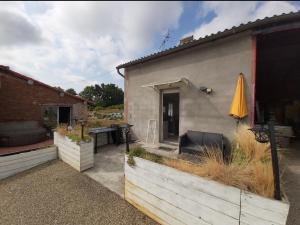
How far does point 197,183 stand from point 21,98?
37.8 ft

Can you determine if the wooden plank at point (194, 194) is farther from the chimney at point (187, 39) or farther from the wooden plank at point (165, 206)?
the chimney at point (187, 39)

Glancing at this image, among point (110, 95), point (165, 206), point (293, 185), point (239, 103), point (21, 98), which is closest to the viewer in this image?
point (165, 206)

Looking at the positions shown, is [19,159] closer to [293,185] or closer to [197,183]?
[197,183]

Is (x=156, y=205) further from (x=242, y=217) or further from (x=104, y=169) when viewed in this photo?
(x=104, y=169)

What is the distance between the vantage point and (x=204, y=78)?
255 inches

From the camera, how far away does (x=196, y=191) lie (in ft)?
8.39

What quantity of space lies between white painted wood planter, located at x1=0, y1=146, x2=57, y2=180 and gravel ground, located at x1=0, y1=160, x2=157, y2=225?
1.19 ft

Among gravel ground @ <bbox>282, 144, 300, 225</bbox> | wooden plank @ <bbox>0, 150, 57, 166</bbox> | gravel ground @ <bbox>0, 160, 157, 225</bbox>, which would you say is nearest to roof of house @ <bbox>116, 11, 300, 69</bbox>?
gravel ground @ <bbox>282, 144, 300, 225</bbox>

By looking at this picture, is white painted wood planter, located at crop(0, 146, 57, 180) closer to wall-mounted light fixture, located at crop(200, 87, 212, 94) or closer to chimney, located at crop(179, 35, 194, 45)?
wall-mounted light fixture, located at crop(200, 87, 212, 94)

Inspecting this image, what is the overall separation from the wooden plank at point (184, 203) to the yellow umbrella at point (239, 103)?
3.63m

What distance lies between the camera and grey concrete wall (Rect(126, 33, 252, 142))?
5.65 m

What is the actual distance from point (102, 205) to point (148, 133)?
15.9ft

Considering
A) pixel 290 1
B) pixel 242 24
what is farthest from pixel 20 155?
pixel 290 1

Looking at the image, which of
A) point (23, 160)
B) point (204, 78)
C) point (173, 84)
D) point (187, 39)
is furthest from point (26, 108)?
point (204, 78)
